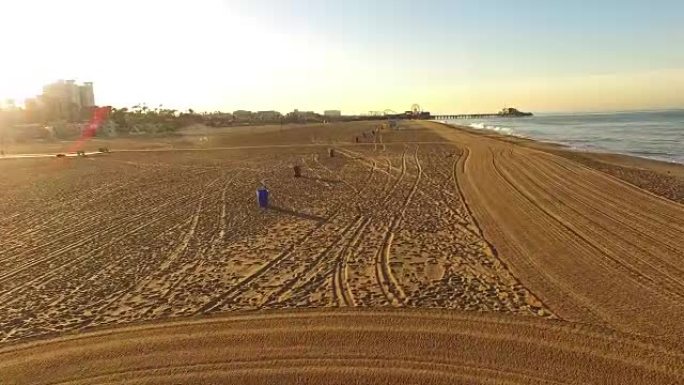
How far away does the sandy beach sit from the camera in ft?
16.2

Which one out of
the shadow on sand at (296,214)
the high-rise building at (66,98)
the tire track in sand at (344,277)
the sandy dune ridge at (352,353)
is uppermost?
the high-rise building at (66,98)

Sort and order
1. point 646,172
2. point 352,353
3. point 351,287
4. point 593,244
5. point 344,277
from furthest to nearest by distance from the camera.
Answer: point 646,172
point 593,244
point 344,277
point 351,287
point 352,353

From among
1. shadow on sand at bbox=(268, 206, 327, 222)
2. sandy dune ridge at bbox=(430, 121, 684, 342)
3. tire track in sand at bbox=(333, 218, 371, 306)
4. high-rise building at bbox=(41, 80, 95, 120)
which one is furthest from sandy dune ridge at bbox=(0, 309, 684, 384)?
high-rise building at bbox=(41, 80, 95, 120)

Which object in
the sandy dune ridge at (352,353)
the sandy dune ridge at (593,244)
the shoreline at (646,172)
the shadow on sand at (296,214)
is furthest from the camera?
the shoreline at (646,172)

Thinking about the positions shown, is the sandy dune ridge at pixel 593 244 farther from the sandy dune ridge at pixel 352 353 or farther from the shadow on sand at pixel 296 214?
the shadow on sand at pixel 296 214

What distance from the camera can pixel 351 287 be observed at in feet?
23.1

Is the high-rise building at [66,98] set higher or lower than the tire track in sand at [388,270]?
higher

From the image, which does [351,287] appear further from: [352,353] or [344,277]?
[352,353]

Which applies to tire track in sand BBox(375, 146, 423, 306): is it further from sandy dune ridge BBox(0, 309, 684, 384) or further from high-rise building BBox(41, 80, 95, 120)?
high-rise building BBox(41, 80, 95, 120)

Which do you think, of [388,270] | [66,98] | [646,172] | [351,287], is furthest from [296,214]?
[66,98]

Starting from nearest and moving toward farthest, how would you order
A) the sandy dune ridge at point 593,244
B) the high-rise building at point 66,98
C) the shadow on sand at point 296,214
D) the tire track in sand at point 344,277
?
1. the sandy dune ridge at point 593,244
2. the tire track in sand at point 344,277
3. the shadow on sand at point 296,214
4. the high-rise building at point 66,98

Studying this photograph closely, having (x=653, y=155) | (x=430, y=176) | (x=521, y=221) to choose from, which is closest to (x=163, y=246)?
(x=521, y=221)

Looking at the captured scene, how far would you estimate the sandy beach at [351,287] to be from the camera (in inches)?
194

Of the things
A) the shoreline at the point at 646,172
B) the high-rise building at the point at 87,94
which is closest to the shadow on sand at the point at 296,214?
the shoreline at the point at 646,172
